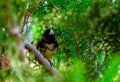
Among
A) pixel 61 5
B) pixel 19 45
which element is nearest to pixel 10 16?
pixel 19 45

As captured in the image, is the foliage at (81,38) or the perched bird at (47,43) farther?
the perched bird at (47,43)

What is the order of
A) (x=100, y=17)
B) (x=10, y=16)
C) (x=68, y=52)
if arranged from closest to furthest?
(x=10, y=16)
(x=100, y=17)
(x=68, y=52)

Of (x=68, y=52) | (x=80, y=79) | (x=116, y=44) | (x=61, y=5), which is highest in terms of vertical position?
(x=61, y=5)

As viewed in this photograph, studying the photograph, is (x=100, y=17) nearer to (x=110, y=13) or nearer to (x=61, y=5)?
(x=110, y=13)

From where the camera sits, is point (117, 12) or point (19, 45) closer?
point (19, 45)

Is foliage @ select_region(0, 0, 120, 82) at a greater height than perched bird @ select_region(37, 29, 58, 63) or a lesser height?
lesser

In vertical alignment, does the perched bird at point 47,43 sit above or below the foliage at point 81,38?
above

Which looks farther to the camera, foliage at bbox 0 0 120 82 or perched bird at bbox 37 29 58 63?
perched bird at bbox 37 29 58 63

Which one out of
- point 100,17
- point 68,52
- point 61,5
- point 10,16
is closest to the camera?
point 10,16

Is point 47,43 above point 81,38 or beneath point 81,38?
above

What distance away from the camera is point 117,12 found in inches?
16.1

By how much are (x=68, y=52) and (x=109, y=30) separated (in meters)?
0.30

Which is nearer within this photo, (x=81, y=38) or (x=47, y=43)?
(x=81, y=38)

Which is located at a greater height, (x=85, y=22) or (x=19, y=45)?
(x=85, y=22)
